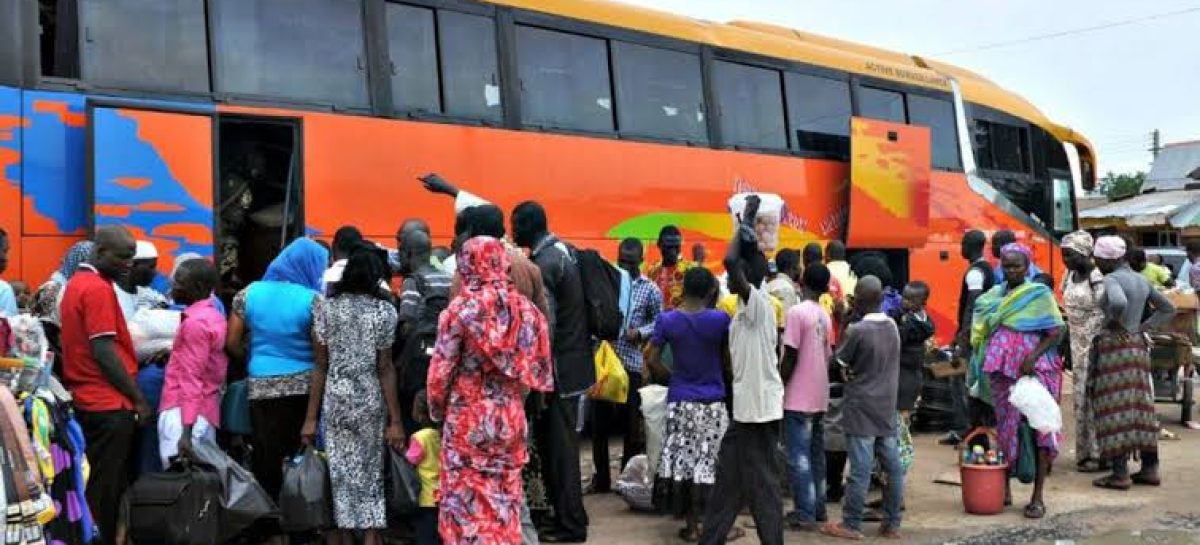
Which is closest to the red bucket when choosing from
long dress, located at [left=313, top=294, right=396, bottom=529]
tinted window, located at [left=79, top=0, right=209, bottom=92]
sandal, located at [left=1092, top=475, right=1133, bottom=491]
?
sandal, located at [left=1092, top=475, right=1133, bottom=491]

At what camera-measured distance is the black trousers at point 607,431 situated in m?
7.04

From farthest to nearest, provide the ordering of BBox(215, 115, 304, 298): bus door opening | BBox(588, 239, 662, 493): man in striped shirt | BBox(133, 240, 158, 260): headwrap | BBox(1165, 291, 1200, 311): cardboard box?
BBox(1165, 291, 1200, 311): cardboard box, BBox(215, 115, 304, 298): bus door opening, BBox(588, 239, 662, 493): man in striped shirt, BBox(133, 240, 158, 260): headwrap

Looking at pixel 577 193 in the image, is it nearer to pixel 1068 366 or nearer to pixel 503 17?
pixel 503 17

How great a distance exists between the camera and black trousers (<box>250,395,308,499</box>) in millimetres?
5211

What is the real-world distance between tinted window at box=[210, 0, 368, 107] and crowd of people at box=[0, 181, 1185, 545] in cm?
149

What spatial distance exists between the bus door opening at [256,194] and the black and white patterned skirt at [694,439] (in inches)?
115

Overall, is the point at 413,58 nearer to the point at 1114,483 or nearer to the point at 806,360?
the point at 806,360

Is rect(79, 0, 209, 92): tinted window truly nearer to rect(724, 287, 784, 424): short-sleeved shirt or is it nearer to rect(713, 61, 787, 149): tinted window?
rect(724, 287, 784, 424): short-sleeved shirt

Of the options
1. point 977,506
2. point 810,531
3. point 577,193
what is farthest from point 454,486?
point 577,193

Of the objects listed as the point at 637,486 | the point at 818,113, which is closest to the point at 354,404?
the point at 637,486

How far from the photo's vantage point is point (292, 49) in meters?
7.14

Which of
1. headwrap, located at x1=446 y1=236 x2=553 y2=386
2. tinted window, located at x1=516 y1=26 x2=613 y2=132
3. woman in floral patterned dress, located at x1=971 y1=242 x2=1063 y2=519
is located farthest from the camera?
tinted window, located at x1=516 y1=26 x2=613 y2=132

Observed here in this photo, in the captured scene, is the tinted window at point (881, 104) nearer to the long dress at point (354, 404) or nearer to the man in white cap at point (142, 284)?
the long dress at point (354, 404)

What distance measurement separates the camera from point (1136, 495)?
287 inches
